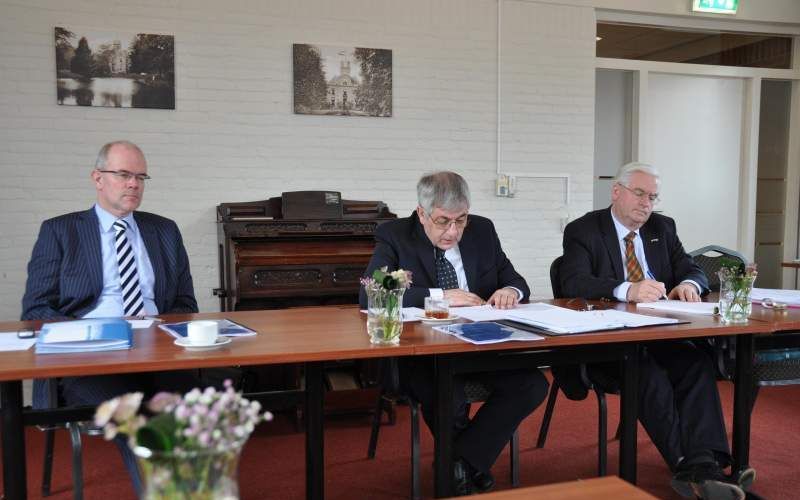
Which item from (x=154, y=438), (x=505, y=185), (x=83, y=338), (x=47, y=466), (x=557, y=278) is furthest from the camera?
(x=505, y=185)

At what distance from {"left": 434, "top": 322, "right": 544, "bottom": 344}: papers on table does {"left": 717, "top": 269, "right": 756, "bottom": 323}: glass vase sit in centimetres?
78

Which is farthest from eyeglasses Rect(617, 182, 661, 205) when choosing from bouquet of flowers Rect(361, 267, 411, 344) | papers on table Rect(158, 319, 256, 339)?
papers on table Rect(158, 319, 256, 339)

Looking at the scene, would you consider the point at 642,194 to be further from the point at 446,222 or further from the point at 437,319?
the point at 437,319

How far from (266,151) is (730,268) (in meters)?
3.11

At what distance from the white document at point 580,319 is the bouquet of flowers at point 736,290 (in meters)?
0.22

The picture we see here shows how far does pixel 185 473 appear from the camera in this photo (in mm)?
840

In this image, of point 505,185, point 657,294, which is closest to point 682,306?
point 657,294

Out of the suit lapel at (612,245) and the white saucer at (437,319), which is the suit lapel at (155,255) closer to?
the white saucer at (437,319)

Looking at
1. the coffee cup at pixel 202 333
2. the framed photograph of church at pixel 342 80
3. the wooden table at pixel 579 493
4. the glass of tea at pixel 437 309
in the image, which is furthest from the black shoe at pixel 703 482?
the framed photograph of church at pixel 342 80

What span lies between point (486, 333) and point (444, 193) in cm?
80

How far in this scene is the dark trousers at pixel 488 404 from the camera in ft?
8.02

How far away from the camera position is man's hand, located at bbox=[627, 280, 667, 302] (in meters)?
2.84

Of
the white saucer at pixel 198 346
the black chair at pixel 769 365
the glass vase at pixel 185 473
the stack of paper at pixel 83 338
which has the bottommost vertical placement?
the black chair at pixel 769 365

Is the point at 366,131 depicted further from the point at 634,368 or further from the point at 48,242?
the point at 634,368
